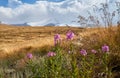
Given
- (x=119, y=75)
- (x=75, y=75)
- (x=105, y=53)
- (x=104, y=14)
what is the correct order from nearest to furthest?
(x=75, y=75) → (x=105, y=53) → (x=119, y=75) → (x=104, y=14)

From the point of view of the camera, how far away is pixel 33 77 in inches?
232

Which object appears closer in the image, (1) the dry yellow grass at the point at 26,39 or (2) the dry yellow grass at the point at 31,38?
(2) the dry yellow grass at the point at 31,38

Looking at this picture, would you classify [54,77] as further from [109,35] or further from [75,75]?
[109,35]

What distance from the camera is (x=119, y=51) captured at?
7.51m

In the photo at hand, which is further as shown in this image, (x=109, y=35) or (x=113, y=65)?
(x=109, y=35)

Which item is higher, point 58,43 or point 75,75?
point 58,43

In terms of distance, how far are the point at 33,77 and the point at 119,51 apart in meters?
2.25

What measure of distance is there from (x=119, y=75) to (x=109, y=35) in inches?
67.1

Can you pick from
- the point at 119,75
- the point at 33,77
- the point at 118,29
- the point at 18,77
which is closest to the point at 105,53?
the point at 33,77

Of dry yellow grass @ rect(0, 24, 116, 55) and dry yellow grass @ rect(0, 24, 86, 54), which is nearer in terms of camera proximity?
dry yellow grass @ rect(0, 24, 116, 55)

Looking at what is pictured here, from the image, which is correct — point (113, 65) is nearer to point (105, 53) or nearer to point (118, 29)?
point (118, 29)

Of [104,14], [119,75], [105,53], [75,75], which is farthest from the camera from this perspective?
[104,14]

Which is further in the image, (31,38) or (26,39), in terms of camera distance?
(31,38)

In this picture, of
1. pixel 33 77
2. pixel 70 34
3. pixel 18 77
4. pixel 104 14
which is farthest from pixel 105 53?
pixel 104 14
